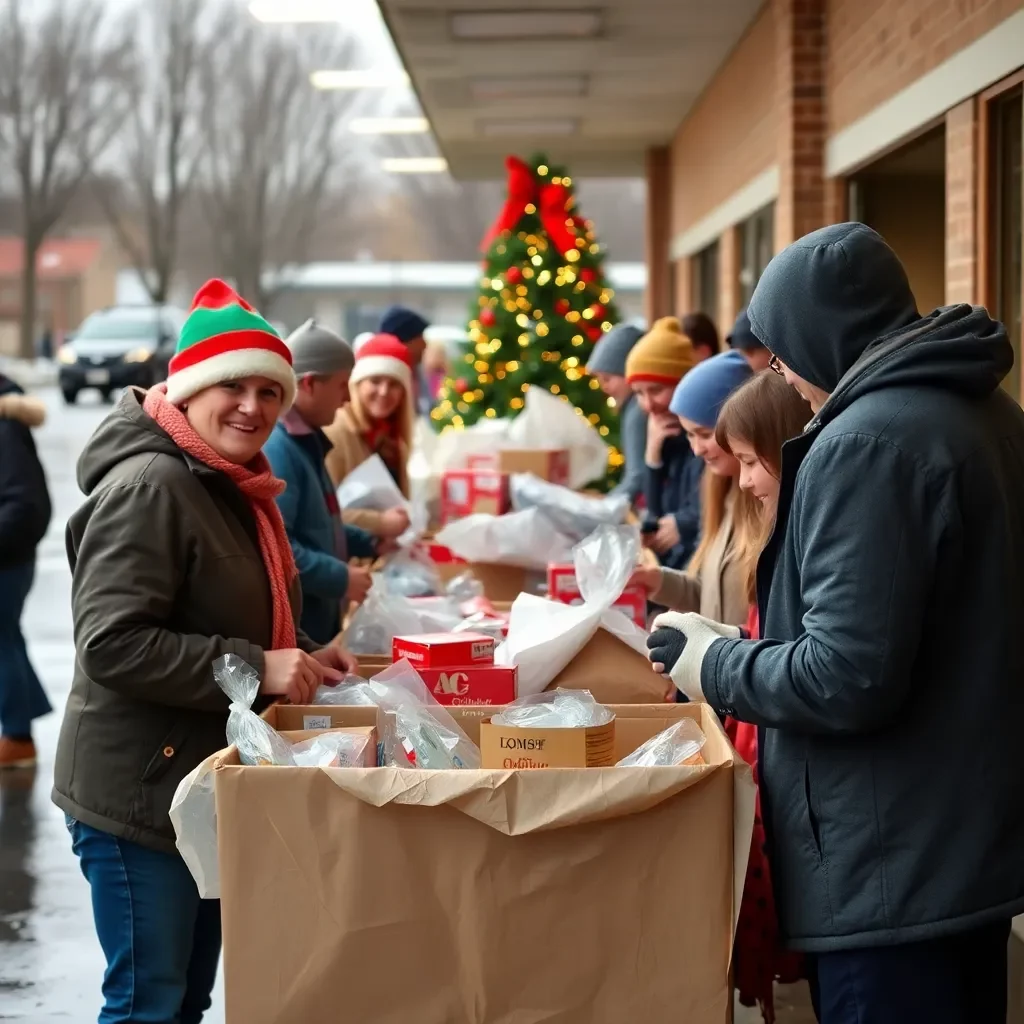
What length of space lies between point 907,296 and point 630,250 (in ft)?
146

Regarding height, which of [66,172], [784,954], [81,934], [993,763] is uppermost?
[66,172]

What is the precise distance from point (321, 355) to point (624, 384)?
10.1 feet

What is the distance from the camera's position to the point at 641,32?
9.89 metres

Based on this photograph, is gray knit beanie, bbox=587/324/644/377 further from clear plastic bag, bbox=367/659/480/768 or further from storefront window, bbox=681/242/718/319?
storefront window, bbox=681/242/718/319

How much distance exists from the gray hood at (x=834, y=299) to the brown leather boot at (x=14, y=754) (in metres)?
5.38

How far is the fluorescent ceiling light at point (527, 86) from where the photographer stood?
11.6 m

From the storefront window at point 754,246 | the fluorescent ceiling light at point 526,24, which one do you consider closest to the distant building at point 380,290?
the storefront window at point 754,246

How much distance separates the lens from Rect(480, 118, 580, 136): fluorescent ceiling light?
14.0 metres

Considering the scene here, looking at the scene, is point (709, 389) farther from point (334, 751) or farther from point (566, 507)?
point (334, 751)

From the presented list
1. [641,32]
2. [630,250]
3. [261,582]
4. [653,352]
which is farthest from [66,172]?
[261,582]

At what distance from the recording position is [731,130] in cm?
1101

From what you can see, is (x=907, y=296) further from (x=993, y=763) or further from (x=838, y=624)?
(x=993, y=763)

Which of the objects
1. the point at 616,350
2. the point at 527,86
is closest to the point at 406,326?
the point at 616,350

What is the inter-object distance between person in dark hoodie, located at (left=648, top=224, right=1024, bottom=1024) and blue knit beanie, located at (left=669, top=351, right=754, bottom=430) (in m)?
1.79
